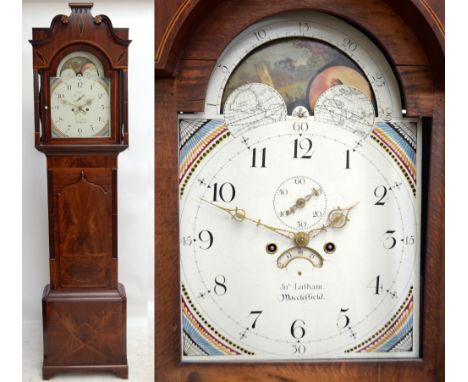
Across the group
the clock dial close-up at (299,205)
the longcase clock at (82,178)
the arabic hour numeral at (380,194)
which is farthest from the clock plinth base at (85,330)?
the arabic hour numeral at (380,194)

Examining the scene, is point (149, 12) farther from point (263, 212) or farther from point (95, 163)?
point (263, 212)

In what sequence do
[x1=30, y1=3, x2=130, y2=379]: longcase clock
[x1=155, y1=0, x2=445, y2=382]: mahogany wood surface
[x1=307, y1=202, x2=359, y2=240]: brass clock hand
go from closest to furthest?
[x1=155, y1=0, x2=445, y2=382]: mahogany wood surface, [x1=307, y1=202, x2=359, y2=240]: brass clock hand, [x1=30, y1=3, x2=130, y2=379]: longcase clock

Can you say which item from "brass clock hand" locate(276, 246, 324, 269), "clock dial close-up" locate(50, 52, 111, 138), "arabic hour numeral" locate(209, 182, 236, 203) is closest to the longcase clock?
"clock dial close-up" locate(50, 52, 111, 138)

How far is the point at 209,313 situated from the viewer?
5.34 feet

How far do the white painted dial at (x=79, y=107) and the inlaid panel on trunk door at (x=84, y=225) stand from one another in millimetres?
130

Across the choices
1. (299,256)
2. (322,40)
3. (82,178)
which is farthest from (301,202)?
(82,178)

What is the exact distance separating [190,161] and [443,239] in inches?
24.1

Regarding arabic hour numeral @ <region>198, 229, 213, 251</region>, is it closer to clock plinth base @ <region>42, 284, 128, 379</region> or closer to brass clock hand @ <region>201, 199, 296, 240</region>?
brass clock hand @ <region>201, 199, 296, 240</region>

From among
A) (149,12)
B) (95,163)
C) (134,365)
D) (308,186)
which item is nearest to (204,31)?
(308,186)

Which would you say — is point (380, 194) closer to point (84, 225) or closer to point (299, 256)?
point (299, 256)

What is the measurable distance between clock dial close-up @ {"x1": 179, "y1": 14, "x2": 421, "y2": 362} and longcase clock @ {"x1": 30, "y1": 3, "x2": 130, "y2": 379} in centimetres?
68

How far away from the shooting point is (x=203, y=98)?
5.13 ft

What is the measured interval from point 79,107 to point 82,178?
22cm

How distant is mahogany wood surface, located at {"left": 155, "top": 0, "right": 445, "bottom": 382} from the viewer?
153cm
